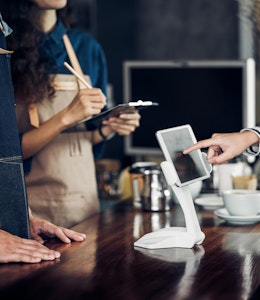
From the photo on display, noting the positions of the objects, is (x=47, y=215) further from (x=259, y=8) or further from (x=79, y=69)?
(x=259, y=8)

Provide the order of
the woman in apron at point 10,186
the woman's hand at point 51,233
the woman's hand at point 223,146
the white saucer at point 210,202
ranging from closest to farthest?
the woman in apron at point 10,186 → the woman's hand at point 223,146 → the woman's hand at point 51,233 → the white saucer at point 210,202

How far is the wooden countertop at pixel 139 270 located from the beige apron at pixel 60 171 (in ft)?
2.23

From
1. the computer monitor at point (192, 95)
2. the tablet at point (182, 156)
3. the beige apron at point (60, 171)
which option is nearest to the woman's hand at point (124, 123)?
the beige apron at point (60, 171)

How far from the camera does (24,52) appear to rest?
10.8 ft

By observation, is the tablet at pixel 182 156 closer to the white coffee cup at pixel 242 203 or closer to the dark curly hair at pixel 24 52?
the white coffee cup at pixel 242 203

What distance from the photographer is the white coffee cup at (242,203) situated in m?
2.83

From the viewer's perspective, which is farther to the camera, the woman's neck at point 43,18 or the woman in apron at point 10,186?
the woman's neck at point 43,18

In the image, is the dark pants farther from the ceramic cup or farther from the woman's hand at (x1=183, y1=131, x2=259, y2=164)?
the ceramic cup

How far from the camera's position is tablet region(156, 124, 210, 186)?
241 centimetres

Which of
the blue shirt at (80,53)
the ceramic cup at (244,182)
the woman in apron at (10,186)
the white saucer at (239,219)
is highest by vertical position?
the blue shirt at (80,53)

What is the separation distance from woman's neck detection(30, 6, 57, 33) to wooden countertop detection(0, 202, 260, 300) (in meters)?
1.06

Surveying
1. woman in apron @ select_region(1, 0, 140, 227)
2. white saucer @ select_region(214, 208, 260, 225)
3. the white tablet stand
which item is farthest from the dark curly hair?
the white tablet stand

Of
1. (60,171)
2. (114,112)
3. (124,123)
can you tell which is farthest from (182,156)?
(60,171)

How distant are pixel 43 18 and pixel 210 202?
3.51ft
